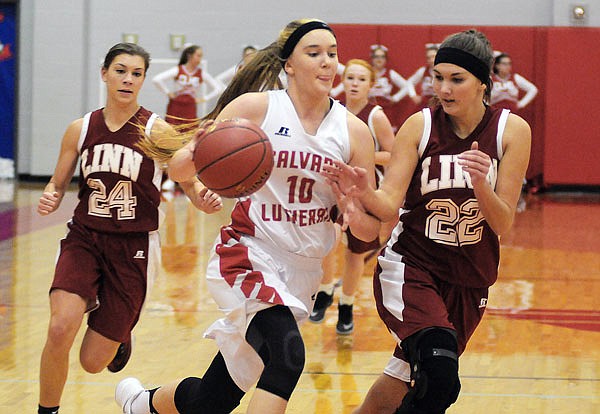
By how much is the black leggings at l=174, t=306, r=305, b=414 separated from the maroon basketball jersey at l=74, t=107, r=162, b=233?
3.10ft

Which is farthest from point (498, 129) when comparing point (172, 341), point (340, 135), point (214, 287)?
point (172, 341)

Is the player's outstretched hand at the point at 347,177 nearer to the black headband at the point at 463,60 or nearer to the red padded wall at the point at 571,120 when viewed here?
the black headband at the point at 463,60

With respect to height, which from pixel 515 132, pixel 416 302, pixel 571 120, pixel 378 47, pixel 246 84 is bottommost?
pixel 416 302

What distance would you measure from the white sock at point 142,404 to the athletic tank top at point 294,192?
856mm

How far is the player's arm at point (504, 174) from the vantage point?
3.39 metres

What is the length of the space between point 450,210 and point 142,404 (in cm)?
146

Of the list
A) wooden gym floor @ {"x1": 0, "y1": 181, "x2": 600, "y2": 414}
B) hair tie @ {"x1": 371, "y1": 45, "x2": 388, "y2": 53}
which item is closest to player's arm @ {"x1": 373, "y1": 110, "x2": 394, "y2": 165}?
wooden gym floor @ {"x1": 0, "y1": 181, "x2": 600, "y2": 414}

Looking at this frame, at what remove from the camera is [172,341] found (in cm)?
600

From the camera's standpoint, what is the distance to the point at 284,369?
130 inches

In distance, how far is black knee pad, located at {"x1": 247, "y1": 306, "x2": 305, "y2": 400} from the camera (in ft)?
10.8

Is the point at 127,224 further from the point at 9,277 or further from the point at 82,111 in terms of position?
the point at 82,111

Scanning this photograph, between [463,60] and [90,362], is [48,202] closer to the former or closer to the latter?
[90,362]

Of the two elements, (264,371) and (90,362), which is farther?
(90,362)

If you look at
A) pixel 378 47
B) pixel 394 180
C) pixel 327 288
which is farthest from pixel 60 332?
pixel 378 47
